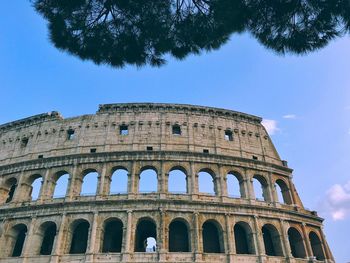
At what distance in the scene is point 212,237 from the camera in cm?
2122

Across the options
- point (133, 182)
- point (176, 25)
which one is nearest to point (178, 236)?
point (133, 182)

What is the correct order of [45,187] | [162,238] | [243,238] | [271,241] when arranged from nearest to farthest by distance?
[162,238], [243,238], [271,241], [45,187]

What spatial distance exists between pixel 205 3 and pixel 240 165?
17367mm

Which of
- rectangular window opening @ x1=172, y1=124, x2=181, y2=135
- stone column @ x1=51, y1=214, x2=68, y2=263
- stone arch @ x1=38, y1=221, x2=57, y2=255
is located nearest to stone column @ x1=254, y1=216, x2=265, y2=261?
rectangular window opening @ x1=172, y1=124, x2=181, y2=135

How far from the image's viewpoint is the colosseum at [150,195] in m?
20.0

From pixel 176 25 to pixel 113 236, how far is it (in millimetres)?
16958

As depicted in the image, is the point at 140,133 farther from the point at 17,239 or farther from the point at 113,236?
the point at 17,239

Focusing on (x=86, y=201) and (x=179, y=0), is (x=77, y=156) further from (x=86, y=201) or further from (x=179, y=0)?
(x=179, y=0)

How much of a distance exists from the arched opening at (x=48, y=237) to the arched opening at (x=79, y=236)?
1.73 metres

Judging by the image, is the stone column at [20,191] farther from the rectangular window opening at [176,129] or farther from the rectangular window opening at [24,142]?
the rectangular window opening at [176,129]

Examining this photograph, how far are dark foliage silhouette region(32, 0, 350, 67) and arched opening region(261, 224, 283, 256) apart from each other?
56.0ft

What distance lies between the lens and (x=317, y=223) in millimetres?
23938

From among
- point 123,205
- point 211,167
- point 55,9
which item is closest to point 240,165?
point 211,167

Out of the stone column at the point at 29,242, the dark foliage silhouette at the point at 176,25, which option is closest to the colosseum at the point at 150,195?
the stone column at the point at 29,242
